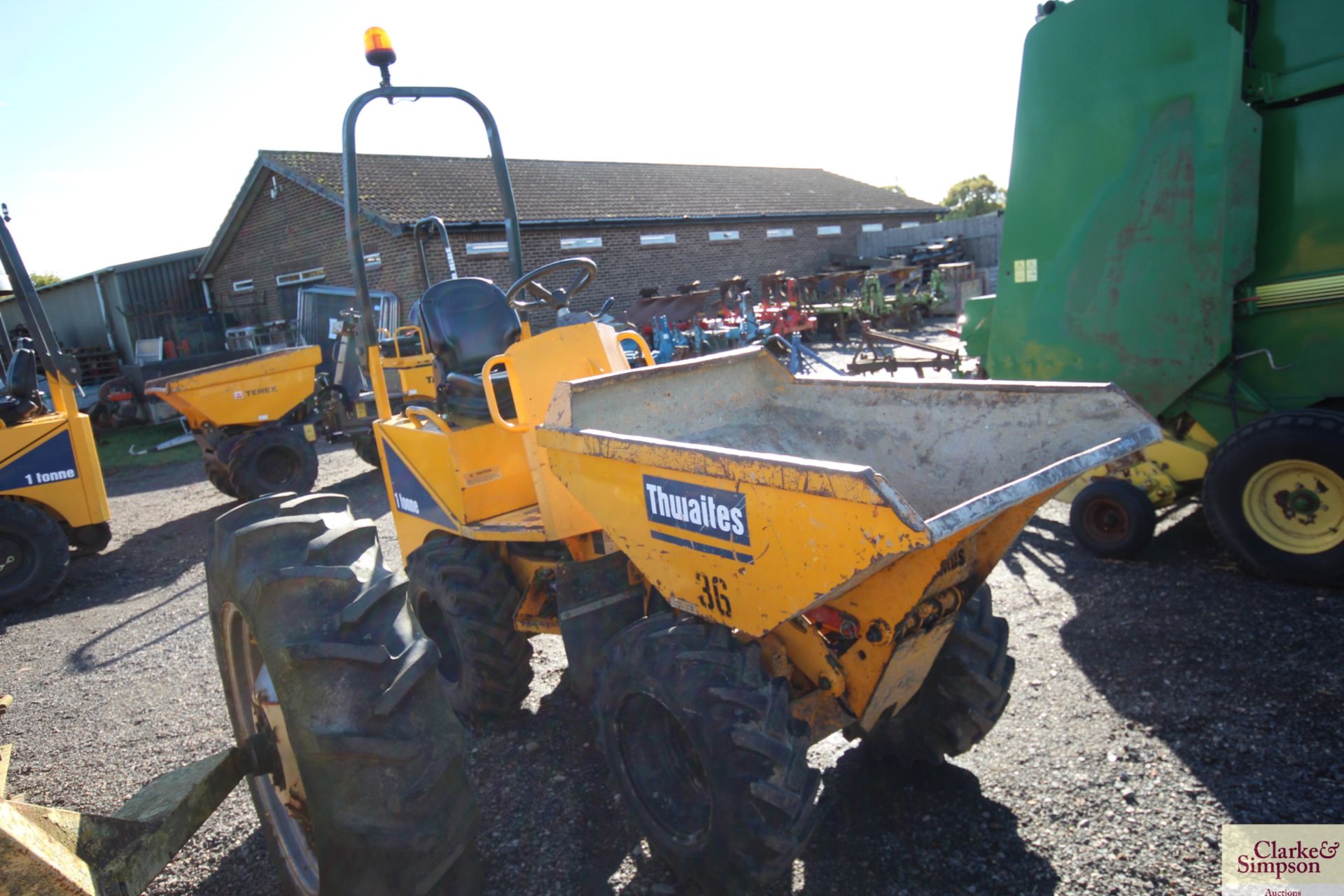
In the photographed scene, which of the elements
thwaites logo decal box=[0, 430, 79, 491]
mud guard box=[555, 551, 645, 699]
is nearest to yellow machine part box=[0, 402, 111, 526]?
thwaites logo decal box=[0, 430, 79, 491]

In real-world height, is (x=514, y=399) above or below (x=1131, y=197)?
below

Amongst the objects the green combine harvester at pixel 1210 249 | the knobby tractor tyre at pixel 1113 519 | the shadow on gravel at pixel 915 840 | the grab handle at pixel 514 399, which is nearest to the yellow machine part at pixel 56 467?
the grab handle at pixel 514 399

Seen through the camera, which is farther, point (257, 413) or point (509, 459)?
point (257, 413)

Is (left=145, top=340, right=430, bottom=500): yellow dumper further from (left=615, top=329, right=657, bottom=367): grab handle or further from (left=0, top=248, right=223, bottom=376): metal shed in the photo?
(left=0, top=248, right=223, bottom=376): metal shed

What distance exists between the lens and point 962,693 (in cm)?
275

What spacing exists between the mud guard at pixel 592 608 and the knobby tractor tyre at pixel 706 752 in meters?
0.32

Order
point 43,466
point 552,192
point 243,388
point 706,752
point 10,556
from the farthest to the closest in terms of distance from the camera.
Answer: point 552,192, point 243,388, point 43,466, point 10,556, point 706,752

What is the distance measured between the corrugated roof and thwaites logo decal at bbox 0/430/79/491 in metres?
10.4

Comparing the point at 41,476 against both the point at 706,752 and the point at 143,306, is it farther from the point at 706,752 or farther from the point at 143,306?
the point at 143,306

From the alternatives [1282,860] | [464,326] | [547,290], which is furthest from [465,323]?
[1282,860]

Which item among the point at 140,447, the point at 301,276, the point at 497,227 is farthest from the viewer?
the point at 301,276

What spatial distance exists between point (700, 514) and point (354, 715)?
1.02 m

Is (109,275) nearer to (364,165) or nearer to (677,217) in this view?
(364,165)

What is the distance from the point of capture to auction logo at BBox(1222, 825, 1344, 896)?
2369 millimetres
